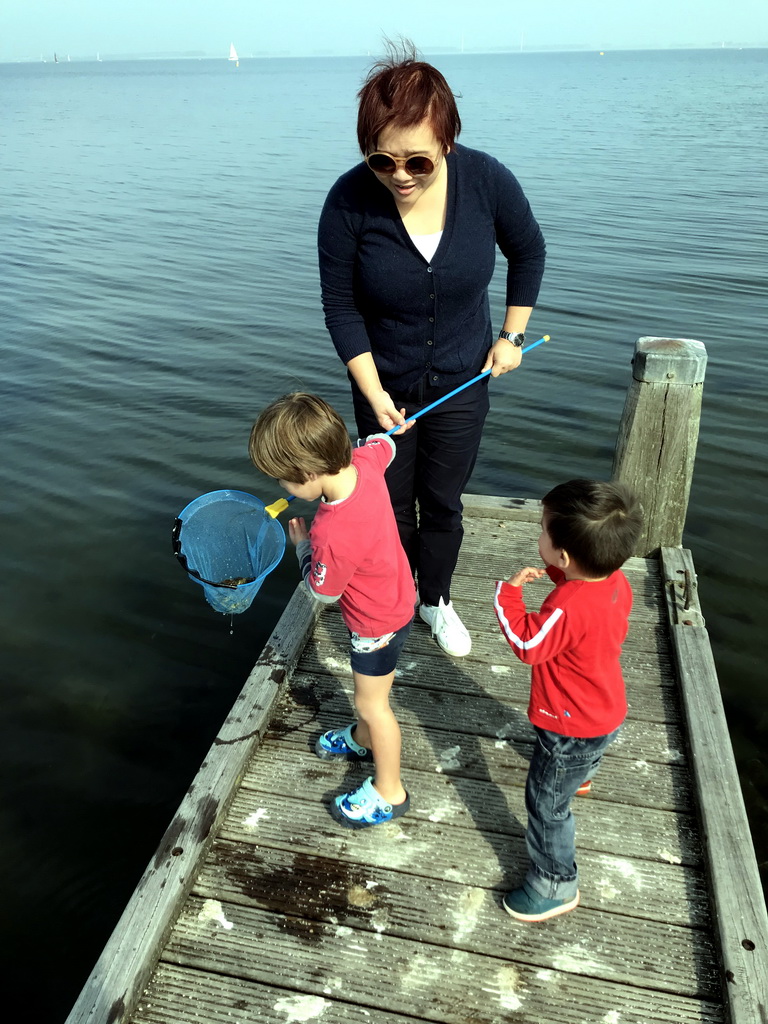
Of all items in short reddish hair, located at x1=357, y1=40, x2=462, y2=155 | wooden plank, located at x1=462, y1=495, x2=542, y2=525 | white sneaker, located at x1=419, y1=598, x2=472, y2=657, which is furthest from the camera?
wooden plank, located at x1=462, y1=495, x2=542, y2=525

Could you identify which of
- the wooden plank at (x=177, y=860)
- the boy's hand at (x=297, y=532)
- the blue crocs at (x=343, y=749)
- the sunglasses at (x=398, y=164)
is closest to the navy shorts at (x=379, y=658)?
the boy's hand at (x=297, y=532)

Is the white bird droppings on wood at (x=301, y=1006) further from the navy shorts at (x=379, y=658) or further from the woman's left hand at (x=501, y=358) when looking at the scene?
the woman's left hand at (x=501, y=358)

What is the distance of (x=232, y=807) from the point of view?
2.94 metres

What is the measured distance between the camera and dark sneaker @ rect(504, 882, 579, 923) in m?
2.44

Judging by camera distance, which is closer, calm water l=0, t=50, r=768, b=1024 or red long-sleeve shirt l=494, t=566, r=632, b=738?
red long-sleeve shirt l=494, t=566, r=632, b=738

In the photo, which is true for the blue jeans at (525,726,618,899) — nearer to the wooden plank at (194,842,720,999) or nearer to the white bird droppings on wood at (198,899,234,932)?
the wooden plank at (194,842,720,999)

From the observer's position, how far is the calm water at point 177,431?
3.96 m

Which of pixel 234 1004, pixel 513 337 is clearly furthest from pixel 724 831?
pixel 513 337

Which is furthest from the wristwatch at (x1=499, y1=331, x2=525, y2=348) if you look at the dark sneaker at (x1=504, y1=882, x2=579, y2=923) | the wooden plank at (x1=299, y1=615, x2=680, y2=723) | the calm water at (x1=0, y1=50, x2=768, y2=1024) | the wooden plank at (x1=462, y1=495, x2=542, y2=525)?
the calm water at (x1=0, y1=50, x2=768, y2=1024)

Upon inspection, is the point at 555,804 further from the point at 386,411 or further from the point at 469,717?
the point at 386,411

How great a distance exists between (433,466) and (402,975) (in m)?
1.83

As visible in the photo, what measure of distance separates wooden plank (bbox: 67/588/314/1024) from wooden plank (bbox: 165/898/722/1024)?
0.31 feet

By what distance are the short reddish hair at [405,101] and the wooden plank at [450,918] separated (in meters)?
2.39

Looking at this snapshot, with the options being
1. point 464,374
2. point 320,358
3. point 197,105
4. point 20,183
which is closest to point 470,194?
point 464,374
